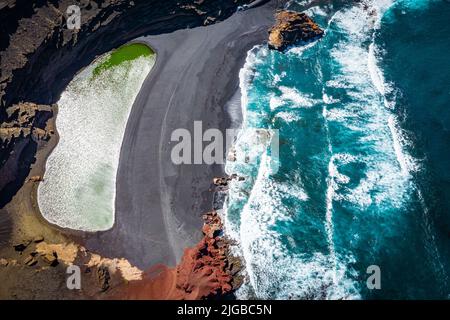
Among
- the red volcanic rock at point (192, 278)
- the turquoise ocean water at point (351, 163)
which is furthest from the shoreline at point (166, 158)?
the turquoise ocean water at point (351, 163)

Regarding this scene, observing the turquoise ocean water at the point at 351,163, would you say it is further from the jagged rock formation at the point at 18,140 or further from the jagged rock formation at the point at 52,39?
the jagged rock formation at the point at 18,140

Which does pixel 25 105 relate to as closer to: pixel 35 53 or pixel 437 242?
pixel 35 53

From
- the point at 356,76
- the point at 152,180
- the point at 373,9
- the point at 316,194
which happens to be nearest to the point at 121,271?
the point at 152,180

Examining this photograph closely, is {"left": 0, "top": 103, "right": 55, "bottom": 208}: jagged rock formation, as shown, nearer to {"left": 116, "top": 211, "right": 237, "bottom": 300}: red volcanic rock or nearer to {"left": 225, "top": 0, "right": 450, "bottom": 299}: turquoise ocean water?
{"left": 116, "top": 211, "right": 237, "bottom": 300}: red volcanic rock

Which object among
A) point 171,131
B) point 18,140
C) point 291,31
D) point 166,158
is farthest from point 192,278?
point 291,31

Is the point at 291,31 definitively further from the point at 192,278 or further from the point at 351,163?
the point at 192,278

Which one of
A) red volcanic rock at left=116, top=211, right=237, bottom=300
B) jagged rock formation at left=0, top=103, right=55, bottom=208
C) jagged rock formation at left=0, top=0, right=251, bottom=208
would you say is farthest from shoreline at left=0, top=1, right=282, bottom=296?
jagged rock formation at left=0, top=0, right=251, bottom=208
